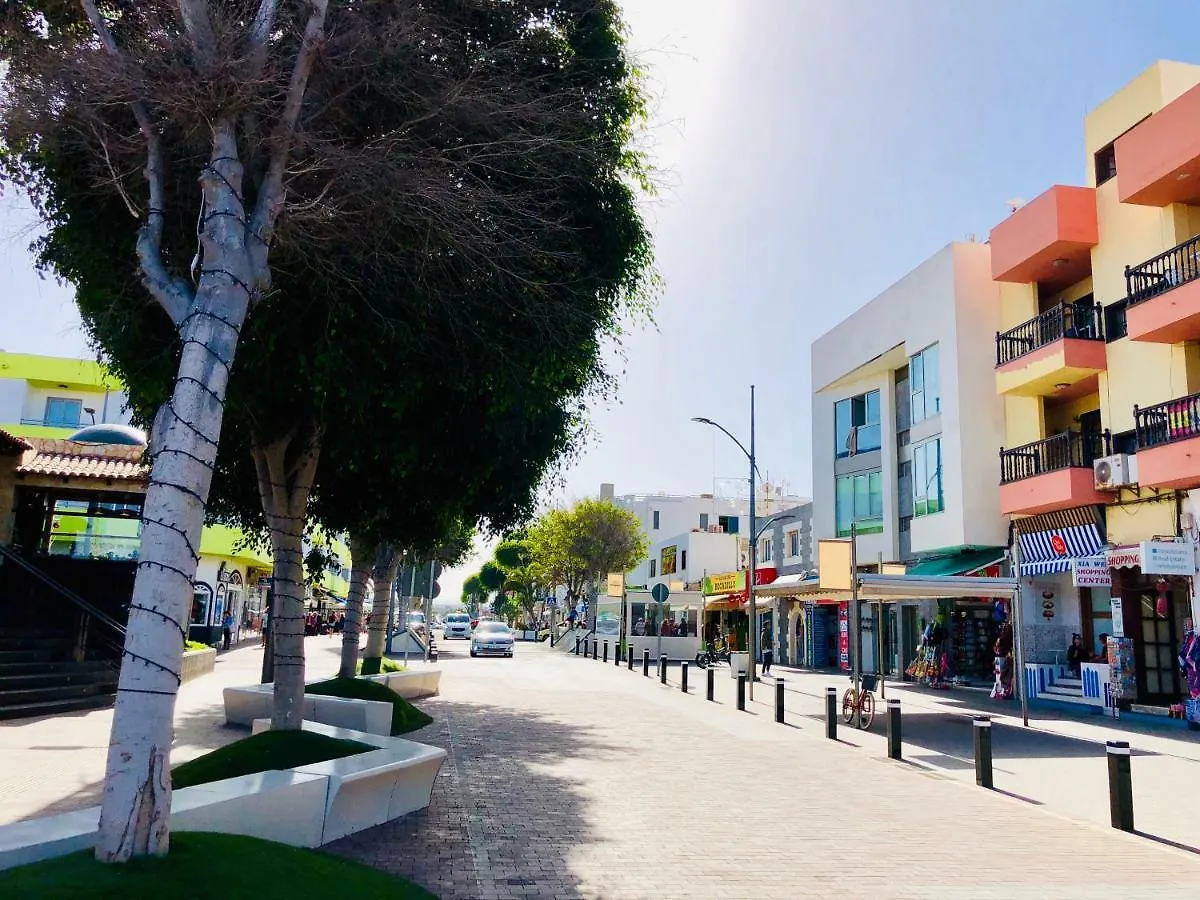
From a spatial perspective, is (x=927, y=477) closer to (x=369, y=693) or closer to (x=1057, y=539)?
(x=1057, y=539)

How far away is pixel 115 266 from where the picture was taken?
27.4 feet

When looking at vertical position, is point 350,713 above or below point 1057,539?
below

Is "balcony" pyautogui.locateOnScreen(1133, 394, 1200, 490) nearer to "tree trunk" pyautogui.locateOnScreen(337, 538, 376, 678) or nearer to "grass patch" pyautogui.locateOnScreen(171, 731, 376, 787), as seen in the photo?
"tree trunk" pyautogui.locateOnScreen(337, 538, 376, 678)

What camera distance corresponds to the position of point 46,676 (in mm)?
15344

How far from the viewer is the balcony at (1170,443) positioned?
17.0 m

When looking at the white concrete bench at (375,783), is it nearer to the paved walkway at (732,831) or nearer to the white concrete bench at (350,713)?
the paved walkway at (732,831)

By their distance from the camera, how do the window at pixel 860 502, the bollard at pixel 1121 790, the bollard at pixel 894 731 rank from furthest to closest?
the window at pixel 860 502
the bollard at pixel 894 731
the bollard at pixel 1121 790

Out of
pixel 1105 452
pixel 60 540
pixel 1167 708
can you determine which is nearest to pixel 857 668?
pixel 1167 708

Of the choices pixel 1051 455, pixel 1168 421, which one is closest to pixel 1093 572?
pixel 1168 421

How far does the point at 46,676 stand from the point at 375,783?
34.9 ft

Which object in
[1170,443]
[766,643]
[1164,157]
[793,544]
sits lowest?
[766,643]

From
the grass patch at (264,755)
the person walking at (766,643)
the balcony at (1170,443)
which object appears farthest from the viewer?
the person walking at (766,643)

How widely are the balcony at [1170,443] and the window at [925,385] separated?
7818mm

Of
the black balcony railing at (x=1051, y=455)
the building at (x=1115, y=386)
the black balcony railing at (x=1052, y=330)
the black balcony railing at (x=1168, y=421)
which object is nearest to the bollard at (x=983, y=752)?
the building at (x=1115, y=386)
